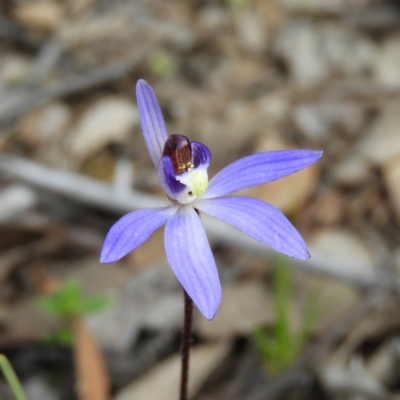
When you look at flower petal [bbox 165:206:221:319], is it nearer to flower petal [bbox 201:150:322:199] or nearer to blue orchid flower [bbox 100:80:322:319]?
blue orchid flower [bbox 100:80:322:319]

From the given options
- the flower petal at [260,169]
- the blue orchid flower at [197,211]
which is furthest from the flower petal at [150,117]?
the flower petal at [260,169]

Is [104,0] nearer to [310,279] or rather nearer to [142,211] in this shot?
[310,279]

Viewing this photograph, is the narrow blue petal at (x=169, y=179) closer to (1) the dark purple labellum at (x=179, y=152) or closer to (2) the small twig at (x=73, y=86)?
(1) the dark purple labellum at (x=179, y=152)

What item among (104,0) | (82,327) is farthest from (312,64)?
(82,327)

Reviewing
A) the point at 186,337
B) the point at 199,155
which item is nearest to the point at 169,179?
the point at 199,155

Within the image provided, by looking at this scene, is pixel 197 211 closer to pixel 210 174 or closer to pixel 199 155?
pixel 199 155

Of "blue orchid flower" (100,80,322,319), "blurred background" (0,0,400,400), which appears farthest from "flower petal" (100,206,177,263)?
"blurred background" (0,0,400,400)
